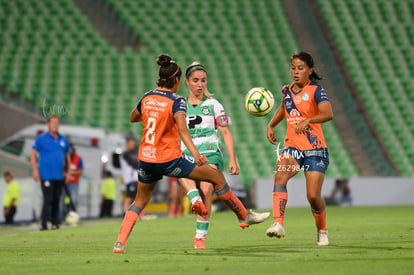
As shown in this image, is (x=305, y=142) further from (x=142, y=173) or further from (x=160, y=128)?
(x=142, y=173)

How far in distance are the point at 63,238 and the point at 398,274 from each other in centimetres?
685

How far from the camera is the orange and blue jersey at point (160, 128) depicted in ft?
28.0

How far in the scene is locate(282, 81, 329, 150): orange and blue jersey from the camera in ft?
30.7

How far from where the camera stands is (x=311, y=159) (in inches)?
366

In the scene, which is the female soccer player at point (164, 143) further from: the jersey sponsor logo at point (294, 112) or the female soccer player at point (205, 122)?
the jersey sponsor logo at point (294, 112)

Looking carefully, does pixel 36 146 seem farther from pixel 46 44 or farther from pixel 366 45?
pixel 366 45

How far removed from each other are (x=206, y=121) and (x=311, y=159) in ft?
4.54

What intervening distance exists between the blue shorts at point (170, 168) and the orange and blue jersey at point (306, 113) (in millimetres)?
1424

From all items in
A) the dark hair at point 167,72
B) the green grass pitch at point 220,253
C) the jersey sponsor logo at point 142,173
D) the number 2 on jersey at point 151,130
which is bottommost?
the green grass pitch at point 220,253

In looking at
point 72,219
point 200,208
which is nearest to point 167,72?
point 200,208

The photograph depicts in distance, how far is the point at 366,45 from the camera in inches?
1383

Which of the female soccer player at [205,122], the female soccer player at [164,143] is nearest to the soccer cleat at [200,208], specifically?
Result: the female soccer player at [164,143]

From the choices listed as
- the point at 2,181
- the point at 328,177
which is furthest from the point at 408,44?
the point at 2,181

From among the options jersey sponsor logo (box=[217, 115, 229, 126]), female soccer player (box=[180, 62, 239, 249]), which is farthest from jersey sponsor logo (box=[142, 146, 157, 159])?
jersey sponsor logo (box=[217, 115, 229, 126])
